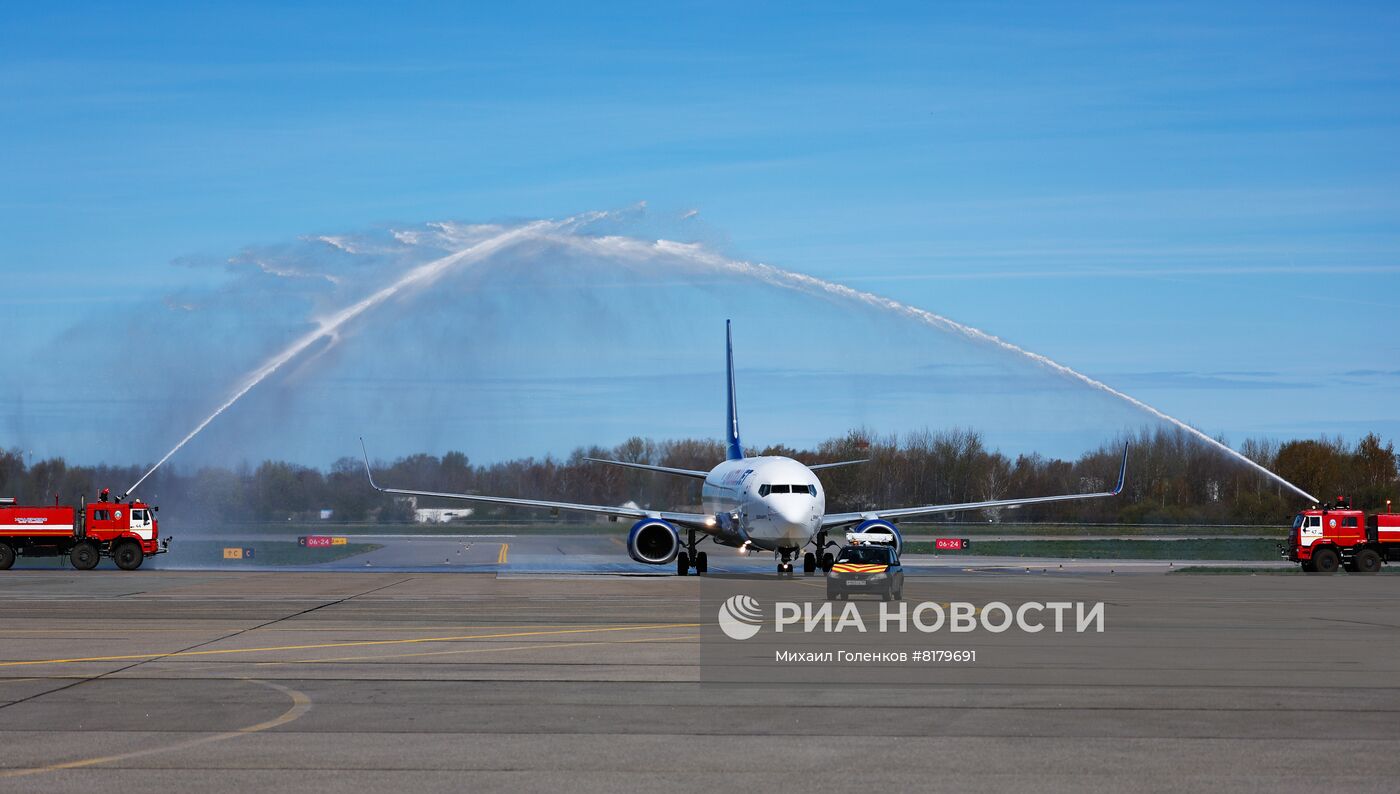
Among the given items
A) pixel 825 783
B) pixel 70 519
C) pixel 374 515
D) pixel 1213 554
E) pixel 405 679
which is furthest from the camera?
pixel 374 515

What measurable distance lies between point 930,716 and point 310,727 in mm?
7318

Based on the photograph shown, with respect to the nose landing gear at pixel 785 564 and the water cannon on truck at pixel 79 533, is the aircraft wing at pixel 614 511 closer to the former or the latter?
the nose landing gear at pixel 785 564

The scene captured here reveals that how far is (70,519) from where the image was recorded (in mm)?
54844

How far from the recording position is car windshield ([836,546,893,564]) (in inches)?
1404

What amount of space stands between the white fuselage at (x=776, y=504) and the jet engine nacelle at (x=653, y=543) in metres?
2.41

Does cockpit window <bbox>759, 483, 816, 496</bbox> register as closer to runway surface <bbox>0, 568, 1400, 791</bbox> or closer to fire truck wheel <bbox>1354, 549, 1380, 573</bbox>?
runway surface <bbox>0, 568, 1400, 791</bbox>

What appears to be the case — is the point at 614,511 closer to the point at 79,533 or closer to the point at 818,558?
the point at 818,558

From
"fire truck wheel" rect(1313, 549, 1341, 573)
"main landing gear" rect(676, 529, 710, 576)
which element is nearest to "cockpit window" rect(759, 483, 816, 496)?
"main landing gear" rect(676, 529, 710, 576)

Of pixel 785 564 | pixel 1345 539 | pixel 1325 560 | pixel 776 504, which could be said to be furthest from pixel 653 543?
pixel 1345 539

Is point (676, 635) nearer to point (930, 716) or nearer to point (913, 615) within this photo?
point (913, 615)

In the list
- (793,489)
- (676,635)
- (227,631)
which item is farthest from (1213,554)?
(227,631)

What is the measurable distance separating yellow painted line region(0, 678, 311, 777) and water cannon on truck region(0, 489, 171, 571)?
40039mm

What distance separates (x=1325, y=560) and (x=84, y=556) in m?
49.4

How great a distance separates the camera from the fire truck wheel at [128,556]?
5425 centimetres
